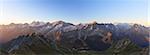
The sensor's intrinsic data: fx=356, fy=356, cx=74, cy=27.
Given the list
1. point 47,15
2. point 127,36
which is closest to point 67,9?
point 47,15

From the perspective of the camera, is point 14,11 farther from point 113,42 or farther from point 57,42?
point 113,42

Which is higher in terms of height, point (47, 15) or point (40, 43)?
point (47, 15)

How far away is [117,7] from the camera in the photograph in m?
4.25

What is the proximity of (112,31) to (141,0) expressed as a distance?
19.9 inches

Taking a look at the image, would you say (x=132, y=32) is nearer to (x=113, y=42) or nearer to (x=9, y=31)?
(x=113, y=42)

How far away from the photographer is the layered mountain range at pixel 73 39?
4234 mm

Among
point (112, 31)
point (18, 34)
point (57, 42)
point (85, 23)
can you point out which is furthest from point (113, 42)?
point (18, 34)

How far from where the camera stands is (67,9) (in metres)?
4.21

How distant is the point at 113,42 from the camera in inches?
169

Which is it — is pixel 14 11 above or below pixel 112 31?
above

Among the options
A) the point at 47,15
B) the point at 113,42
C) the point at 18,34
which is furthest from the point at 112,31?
the point at 18,34

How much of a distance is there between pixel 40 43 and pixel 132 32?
1.12m

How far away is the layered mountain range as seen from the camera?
4234 millimetres

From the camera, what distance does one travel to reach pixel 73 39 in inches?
168
